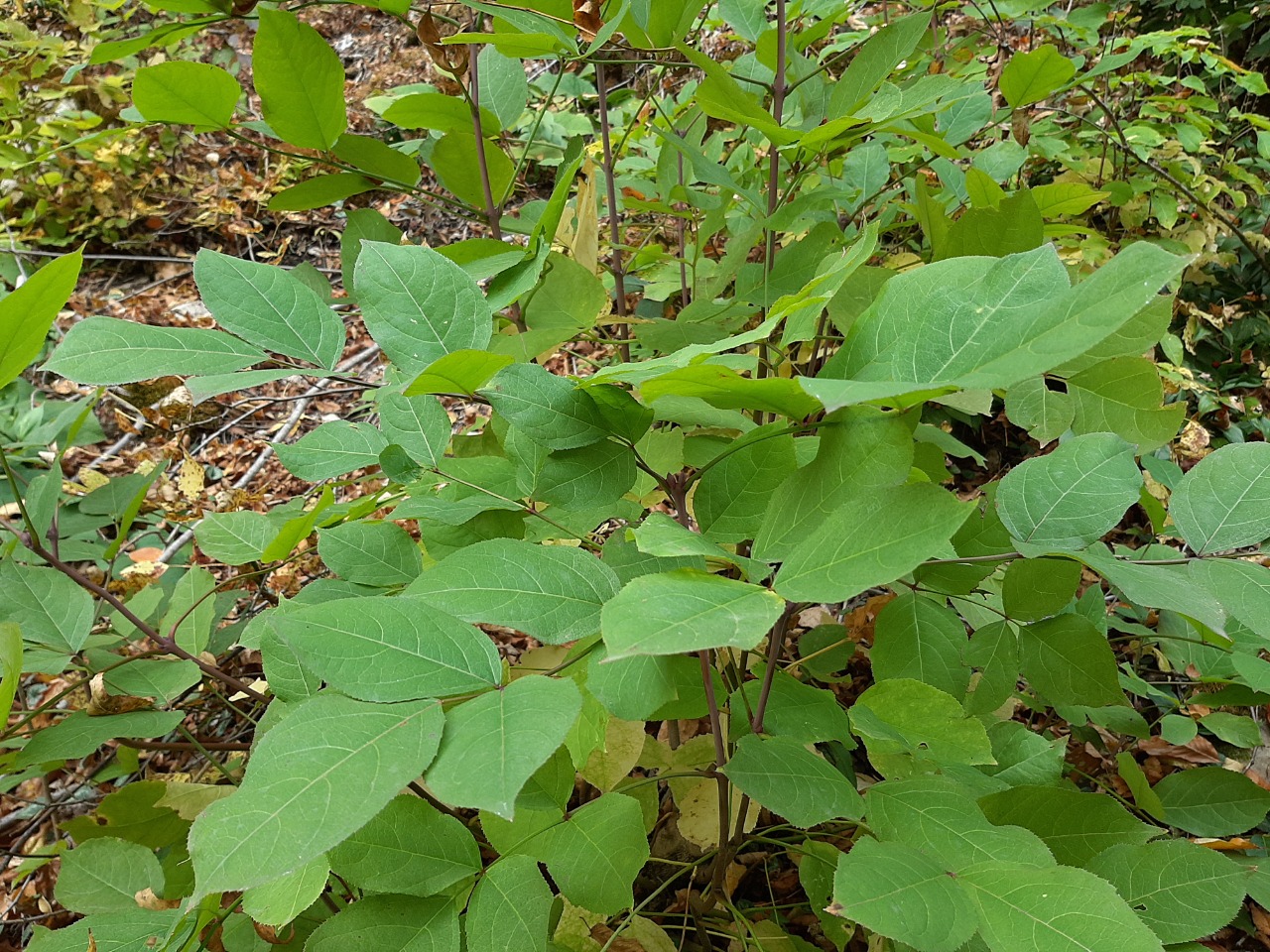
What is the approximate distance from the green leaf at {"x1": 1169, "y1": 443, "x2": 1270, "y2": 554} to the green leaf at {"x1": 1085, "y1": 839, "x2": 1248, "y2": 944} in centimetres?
31

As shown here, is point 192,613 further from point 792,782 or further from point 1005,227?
point 1005,227

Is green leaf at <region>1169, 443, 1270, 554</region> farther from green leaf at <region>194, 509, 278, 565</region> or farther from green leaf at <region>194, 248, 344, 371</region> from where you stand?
green leaf at <region>194, 509, 278, 565</region>

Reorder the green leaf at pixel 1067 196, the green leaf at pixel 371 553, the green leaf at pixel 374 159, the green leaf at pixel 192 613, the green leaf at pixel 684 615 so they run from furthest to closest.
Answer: the green leaf at pixel 192 613 < the green leaf at pixel 1067 196 < the green leaf at pixel 374 159 < the green leaf at pixel 371 553 < the green leaf at pixel 684 615

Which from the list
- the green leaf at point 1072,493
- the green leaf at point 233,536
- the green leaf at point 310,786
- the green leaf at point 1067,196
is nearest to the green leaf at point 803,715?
the green leaf at point 1072,493

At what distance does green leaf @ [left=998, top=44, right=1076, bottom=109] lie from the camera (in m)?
1.05

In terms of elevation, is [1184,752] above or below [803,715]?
below

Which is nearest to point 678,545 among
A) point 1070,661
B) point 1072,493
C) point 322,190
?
point 1072,493

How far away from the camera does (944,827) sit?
59 centimetres

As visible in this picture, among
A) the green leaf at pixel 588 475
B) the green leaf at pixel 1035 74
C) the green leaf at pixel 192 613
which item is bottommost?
the green leaf at pixel 192 613

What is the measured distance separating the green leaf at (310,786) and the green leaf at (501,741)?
1 cm

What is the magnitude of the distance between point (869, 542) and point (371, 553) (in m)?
0.54

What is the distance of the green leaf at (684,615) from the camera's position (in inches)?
14.7

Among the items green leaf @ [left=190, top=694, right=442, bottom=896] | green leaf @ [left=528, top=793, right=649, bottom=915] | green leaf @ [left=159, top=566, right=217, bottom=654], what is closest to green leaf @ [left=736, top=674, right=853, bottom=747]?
green leaf @ [left=528, top=793, right=649, bottom=915]

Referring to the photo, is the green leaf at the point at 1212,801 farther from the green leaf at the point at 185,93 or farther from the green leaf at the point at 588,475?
the green leaf at the point at 185,93
